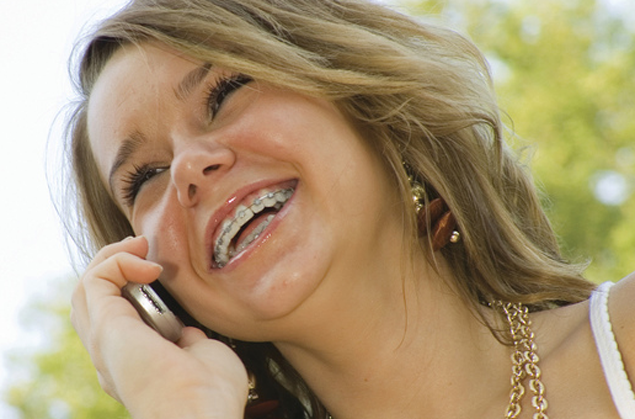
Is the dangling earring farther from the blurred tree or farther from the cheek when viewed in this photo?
the blurred tree

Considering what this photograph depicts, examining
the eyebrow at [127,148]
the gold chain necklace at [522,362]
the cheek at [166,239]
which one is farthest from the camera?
the eyebrow at [127,148]

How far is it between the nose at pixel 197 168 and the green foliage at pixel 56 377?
1039cm

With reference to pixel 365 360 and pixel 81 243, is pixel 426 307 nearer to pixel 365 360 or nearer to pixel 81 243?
pixel 365 360

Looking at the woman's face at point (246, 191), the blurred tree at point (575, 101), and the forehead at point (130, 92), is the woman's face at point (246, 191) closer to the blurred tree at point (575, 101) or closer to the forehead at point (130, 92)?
the forehead at point (130, 92)

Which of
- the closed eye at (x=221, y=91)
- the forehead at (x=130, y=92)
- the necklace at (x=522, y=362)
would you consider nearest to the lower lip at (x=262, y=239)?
the closed eye at (x=221, y=91)

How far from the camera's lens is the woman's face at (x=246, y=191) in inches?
107

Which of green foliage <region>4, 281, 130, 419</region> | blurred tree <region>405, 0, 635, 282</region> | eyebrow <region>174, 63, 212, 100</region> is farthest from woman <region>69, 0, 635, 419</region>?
green foliage <region>4, 281, 130, 419</region>

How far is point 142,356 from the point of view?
261 centimetres

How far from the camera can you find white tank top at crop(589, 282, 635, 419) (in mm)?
2516

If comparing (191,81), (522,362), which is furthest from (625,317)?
(191,81)

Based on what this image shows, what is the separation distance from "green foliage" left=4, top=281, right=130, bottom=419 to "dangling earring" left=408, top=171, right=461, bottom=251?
10247mm

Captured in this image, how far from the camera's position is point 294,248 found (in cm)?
271

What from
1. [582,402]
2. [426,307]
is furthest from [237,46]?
[582,402]

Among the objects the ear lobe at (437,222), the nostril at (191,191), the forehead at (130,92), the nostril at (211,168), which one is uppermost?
the forehead at (130,92)
